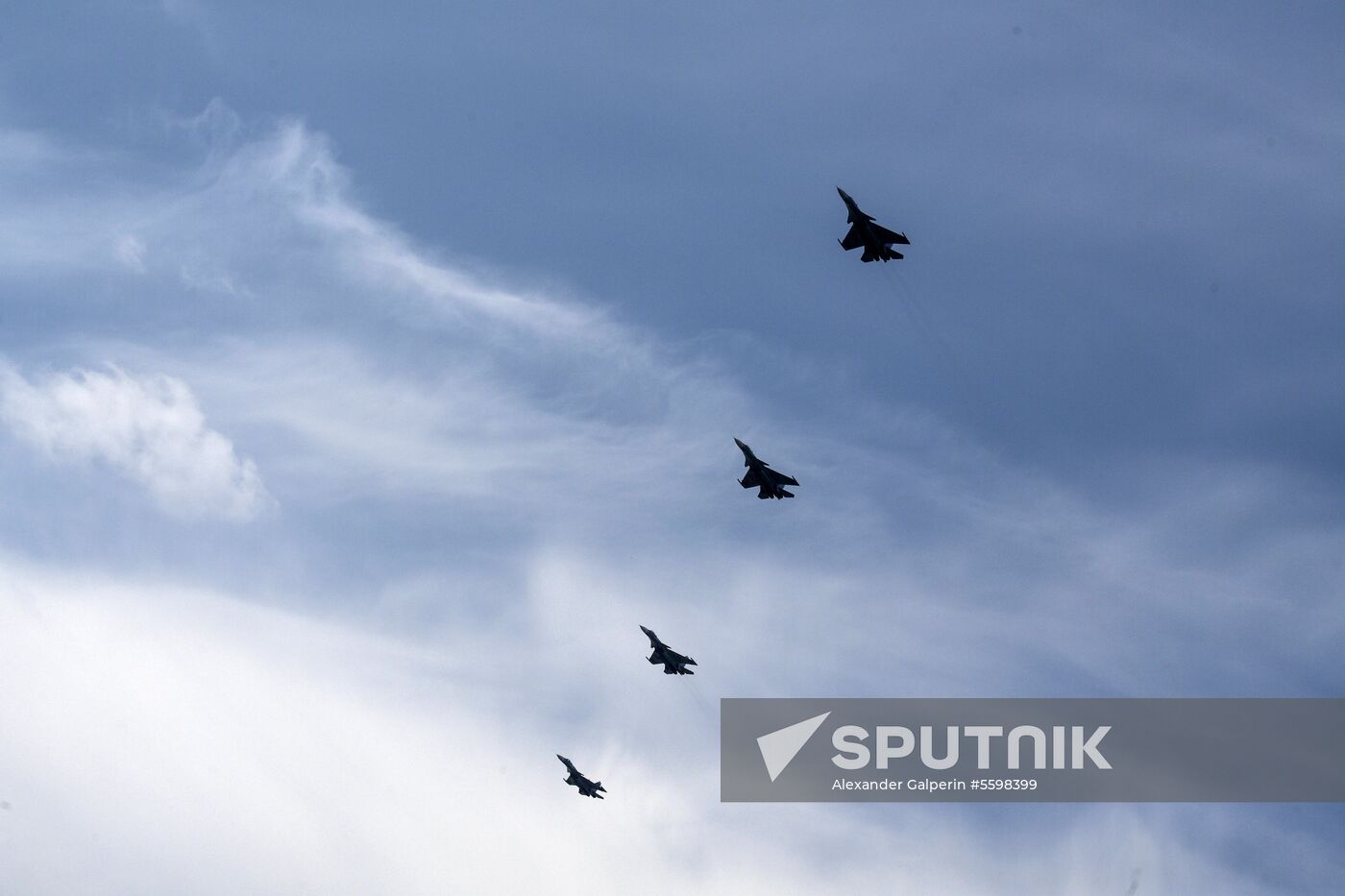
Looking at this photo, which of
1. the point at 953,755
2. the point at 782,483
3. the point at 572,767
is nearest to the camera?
the point at 953,755

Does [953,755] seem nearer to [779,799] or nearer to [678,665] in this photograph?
[779,799]

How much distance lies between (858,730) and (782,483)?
3009 cm

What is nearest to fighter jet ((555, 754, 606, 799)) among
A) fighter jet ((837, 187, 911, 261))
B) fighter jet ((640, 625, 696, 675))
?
fighter jet ((640, 625, 696, 675))

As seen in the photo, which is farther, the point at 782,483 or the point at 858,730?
the point at 782,483

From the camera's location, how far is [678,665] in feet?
426

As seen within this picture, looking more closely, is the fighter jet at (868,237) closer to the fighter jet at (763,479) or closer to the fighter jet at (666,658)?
the fighter jet at (763,479)

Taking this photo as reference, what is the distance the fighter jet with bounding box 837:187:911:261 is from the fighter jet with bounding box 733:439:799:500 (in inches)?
983

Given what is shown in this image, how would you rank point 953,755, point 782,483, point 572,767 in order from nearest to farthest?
point 953,755 → point 782,483 → point 572,767

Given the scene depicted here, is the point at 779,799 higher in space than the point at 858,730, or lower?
lower

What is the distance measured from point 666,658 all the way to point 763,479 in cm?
2509

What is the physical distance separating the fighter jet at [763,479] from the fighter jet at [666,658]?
21.7m

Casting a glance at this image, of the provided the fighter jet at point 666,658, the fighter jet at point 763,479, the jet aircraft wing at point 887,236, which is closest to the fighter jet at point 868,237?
the jet aircraft wing at point 887,236

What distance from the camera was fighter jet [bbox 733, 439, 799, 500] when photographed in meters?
122

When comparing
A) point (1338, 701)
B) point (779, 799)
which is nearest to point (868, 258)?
point (779, 799)
